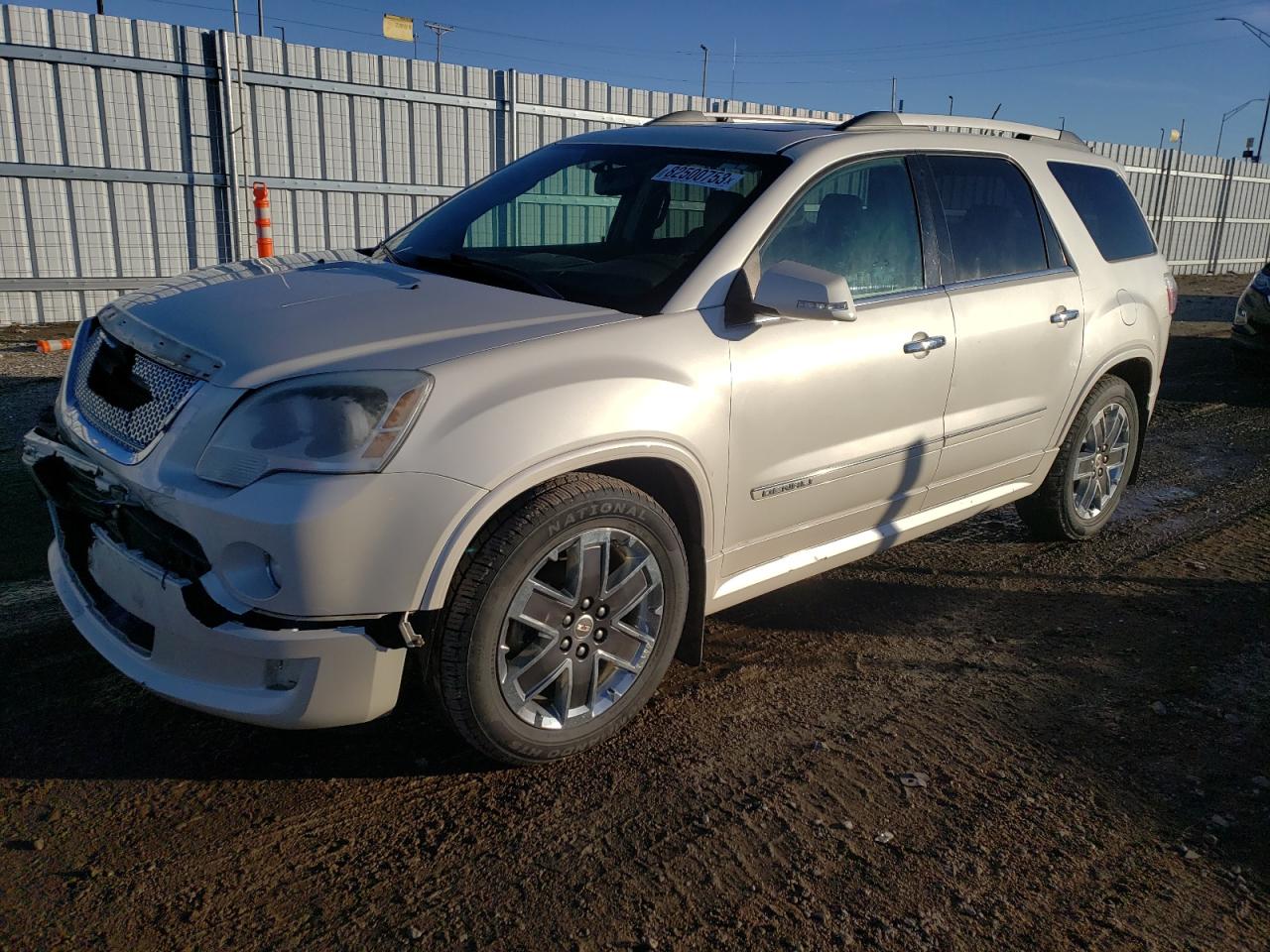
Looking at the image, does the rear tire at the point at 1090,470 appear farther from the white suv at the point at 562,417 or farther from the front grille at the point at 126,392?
the front grille at the point at 126,392

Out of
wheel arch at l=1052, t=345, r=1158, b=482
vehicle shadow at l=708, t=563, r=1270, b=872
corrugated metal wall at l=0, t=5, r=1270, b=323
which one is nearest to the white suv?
wheel arch at l=1052, t=345, r=1158, b=482

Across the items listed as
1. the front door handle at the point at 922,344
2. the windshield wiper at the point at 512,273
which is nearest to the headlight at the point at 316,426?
the windshield wiper at the point at 512,273

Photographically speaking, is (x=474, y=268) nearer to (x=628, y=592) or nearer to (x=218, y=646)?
(x=628, y=592)

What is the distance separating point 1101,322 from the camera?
15.3ft

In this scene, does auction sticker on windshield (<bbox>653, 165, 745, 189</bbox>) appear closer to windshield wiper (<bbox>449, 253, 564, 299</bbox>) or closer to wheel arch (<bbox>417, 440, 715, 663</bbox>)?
windshield wiper (<bbox>449, 253, 564, 299</bbox>)

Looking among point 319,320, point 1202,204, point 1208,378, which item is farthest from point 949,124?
point 1202,204

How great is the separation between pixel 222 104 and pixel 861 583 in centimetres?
960

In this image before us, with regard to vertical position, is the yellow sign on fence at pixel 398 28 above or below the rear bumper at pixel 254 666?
above

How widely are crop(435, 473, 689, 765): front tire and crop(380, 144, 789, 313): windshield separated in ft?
2.34

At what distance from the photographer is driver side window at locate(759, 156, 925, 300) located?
3.49m

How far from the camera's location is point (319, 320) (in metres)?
2.84

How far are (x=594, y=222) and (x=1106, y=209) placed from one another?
2749 mm

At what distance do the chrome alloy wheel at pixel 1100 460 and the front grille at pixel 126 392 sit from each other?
4.00 meters

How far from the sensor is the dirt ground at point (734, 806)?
2367 mm
